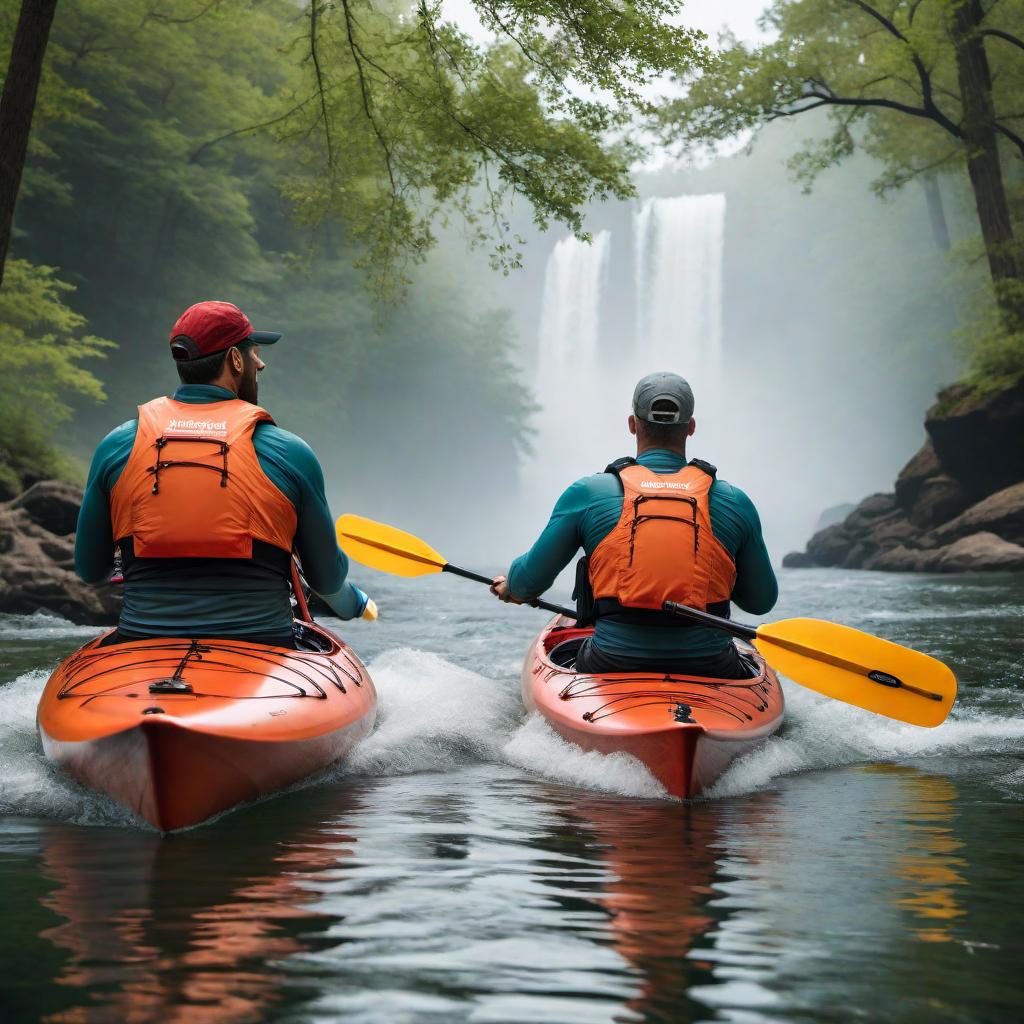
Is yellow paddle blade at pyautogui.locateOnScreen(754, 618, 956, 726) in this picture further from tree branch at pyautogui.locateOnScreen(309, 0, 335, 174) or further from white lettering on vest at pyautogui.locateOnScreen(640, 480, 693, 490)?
tree branch at pyautogui.locateOnScreen(309, 0, 335, 174)

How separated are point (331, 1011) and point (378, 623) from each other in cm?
951

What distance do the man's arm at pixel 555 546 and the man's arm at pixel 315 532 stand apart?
65cm

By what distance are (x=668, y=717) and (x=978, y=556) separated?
12.9 m

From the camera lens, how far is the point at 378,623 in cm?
1113

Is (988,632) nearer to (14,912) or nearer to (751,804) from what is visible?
(751,804)

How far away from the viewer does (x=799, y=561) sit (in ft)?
75.0

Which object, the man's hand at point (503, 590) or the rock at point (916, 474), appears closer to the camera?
the man's hand at point (503, 590)

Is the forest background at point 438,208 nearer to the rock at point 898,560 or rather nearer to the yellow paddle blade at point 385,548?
the rock at point 898,560

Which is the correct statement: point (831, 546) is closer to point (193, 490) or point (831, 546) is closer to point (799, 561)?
point (799, 561)

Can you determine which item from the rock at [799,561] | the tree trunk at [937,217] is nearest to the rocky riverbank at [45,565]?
the rock at [799,561]

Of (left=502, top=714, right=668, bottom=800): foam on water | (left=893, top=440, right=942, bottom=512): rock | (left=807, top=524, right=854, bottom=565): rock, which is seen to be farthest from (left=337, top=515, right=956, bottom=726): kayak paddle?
(left=807, top=524, right=854, bottom=565): rock

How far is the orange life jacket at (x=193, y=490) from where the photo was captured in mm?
3441

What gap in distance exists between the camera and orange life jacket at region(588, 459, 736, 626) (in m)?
3.97

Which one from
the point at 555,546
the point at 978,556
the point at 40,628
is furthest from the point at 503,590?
the point at 978,556
